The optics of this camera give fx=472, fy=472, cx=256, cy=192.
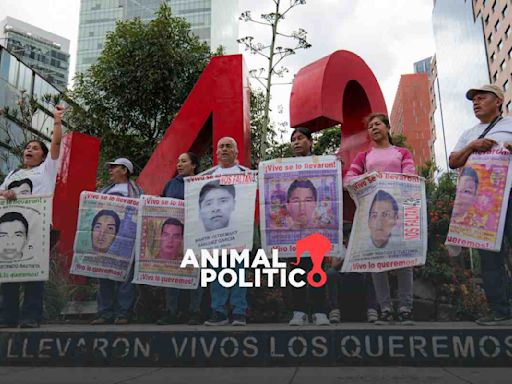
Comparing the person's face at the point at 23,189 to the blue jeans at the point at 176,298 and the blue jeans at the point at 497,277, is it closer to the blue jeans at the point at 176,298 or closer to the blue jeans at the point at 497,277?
the blue jeans at the point at 176,298

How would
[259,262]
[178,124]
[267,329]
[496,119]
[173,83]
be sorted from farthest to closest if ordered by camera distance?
1. [173,83]
2. [178,124]
3. [259,262]
4. [496,119]
5. [267,329]

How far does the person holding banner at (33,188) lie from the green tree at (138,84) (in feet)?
33.3

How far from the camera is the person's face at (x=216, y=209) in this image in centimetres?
400

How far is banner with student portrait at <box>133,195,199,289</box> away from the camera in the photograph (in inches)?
161

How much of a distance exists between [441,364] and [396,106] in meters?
86.3

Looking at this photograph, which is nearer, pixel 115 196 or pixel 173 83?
pixel 115 196

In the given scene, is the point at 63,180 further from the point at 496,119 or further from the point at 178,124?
the point at 496,119

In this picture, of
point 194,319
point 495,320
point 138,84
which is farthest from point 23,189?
point 138,84

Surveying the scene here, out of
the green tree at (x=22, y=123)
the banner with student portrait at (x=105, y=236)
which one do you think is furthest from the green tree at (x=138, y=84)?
the banner with student portrait at (x=105, y=236)

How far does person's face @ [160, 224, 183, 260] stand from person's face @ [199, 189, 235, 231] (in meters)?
0.35

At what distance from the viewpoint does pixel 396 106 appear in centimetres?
8425

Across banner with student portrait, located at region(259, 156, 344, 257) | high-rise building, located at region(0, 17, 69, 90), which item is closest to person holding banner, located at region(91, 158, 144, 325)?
banner with student portrait, located at region(259, 156, 344, 257)

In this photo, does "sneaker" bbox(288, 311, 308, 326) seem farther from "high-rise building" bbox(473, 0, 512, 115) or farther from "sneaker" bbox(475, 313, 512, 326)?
"high-rise building" bbox(473, 0, 512, 115)

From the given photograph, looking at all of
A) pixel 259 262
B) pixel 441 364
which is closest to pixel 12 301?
pixel 259 262
